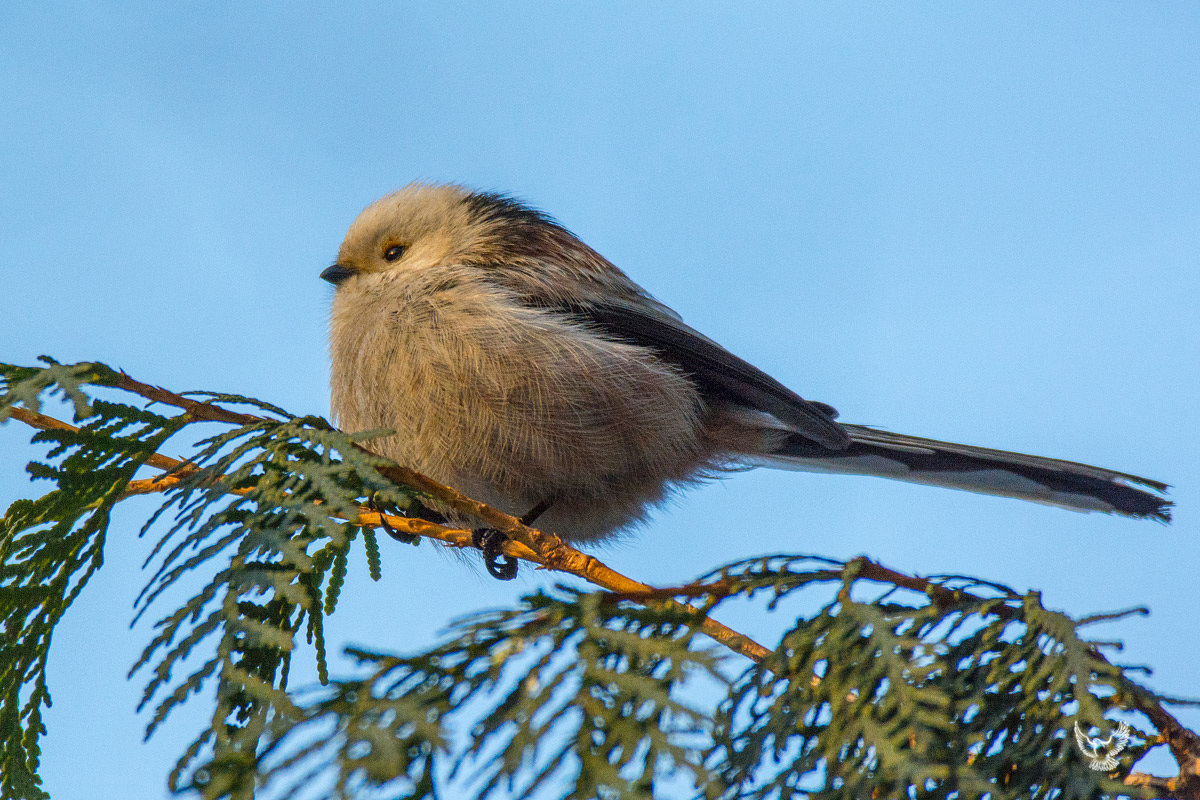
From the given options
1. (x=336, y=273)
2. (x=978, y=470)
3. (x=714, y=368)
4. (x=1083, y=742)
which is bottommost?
(x=1083, y=742)

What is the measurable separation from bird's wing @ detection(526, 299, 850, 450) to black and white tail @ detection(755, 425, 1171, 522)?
0.57 ft

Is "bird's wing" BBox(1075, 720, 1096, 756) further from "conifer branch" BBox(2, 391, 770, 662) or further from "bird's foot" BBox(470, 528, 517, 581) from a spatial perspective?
"bird's foot" BBox(470, 528, 517, 581)

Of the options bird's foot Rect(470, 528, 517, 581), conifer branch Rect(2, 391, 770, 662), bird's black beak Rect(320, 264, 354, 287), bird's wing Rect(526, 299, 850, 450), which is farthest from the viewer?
bird's black beak Rect(320, 264, 354, 287)

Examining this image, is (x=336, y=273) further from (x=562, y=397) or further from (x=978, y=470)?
(x=978, y=470)

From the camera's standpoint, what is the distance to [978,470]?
8.74ft

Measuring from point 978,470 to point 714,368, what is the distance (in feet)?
2.50

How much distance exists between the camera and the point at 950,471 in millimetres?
2715

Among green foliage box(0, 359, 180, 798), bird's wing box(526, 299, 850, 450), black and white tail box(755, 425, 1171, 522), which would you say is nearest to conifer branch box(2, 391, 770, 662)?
green foliage box(0, 359, 180, 798)

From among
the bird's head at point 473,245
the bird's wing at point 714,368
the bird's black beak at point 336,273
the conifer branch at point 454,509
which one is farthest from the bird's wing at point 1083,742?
the bird's black beak at point 336,273

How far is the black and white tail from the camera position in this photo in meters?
2.35

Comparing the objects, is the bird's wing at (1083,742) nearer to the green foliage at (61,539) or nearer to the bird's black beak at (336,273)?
the green foliage at (61,539)

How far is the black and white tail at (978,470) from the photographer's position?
2350 millimetres

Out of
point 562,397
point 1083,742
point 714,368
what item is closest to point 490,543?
point 562,397

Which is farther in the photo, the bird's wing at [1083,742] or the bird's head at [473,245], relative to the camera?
the bird's head at [473,245]
